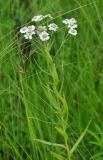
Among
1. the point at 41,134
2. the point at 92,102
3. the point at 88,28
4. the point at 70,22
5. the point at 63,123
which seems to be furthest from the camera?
the point at 88,28

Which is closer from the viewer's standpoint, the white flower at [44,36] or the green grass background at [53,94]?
the white flower at [44,36]

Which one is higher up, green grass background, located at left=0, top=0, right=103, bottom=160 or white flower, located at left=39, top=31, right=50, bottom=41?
white flower, located at left=39, top=31, right=50, bottom=41

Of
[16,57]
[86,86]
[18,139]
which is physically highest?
[16,57]

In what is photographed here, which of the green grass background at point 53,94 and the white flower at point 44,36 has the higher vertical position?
the white flower at point 44,36

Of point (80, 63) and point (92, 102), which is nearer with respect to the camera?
point (92, 102)

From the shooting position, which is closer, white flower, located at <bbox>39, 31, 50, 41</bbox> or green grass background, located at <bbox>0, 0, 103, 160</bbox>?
white flower, located at <bbox>39, 31, 50, 41</bbox>

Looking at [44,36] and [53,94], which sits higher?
[44,36]

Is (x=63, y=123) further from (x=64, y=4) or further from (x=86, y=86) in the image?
(x=64, y=4)

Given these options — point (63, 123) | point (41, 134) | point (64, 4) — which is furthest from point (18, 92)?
point (64, 4)
